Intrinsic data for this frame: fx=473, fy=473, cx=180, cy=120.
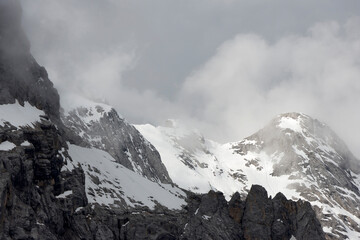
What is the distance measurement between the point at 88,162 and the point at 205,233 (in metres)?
45.0

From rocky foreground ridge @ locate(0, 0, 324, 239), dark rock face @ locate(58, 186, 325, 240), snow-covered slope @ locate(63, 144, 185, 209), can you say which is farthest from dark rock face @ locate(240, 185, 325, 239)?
snow-covered slope @ locate(63, 144, 185, 209)

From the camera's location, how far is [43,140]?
351 ft

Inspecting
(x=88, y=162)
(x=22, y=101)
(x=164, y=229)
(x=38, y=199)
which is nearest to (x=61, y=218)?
(x=38, y=199)

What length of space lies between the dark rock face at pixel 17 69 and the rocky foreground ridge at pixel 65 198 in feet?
0.98

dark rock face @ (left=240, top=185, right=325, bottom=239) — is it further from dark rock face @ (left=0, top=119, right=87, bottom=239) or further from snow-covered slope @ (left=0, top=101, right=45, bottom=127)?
snow-covered slope @ (left=0, top=101, right=45, bottom=127)

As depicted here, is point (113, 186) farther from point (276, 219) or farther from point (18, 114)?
point (276, 219)

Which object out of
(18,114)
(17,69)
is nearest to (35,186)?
(18,114)

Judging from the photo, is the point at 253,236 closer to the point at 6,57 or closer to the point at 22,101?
the point at 22,101

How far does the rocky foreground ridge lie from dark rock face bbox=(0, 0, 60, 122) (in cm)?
30

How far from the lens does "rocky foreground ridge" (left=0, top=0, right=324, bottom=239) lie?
295ft

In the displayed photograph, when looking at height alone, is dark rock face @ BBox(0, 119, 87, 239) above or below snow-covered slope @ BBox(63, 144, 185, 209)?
below

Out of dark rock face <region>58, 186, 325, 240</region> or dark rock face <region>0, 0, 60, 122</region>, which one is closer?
dark rock face <region>58, 186, 325, 240</region>

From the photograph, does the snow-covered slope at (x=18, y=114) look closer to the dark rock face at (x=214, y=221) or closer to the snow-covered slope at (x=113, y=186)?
the snow-covered slope at (x=113, y=186)

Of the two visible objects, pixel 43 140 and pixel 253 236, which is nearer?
pixel 43 140
